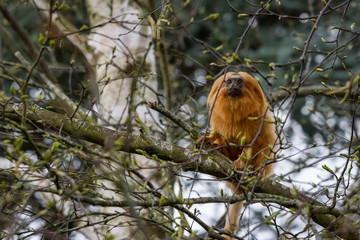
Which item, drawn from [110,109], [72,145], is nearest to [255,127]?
[110,109]

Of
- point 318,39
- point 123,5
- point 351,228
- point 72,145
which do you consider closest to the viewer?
point 351,228

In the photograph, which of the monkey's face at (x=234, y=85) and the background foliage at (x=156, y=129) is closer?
the background foliage at (x=156, y=129)

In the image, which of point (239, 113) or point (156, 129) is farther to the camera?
point (156, 129)

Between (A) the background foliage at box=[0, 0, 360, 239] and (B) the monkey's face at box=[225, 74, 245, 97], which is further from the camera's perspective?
(B) the monkey's face at box=[225, 74, 245, 97]

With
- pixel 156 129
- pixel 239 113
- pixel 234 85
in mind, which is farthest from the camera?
pixel 156 129

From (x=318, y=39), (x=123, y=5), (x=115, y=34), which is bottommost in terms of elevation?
(x=115, y=34)

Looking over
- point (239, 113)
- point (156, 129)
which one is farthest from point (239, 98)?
point (156, 129)

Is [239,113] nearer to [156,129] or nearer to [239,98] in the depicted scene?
[239,98]

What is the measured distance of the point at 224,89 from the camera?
5641 mm

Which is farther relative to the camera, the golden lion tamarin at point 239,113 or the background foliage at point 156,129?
the golden lion tamarin at point 239,113

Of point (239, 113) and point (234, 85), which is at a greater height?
point (234, 85)

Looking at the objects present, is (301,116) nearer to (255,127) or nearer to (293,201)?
(255,127)

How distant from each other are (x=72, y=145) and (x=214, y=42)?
713 cm

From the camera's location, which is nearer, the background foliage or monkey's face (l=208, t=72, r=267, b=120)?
the background foliage
